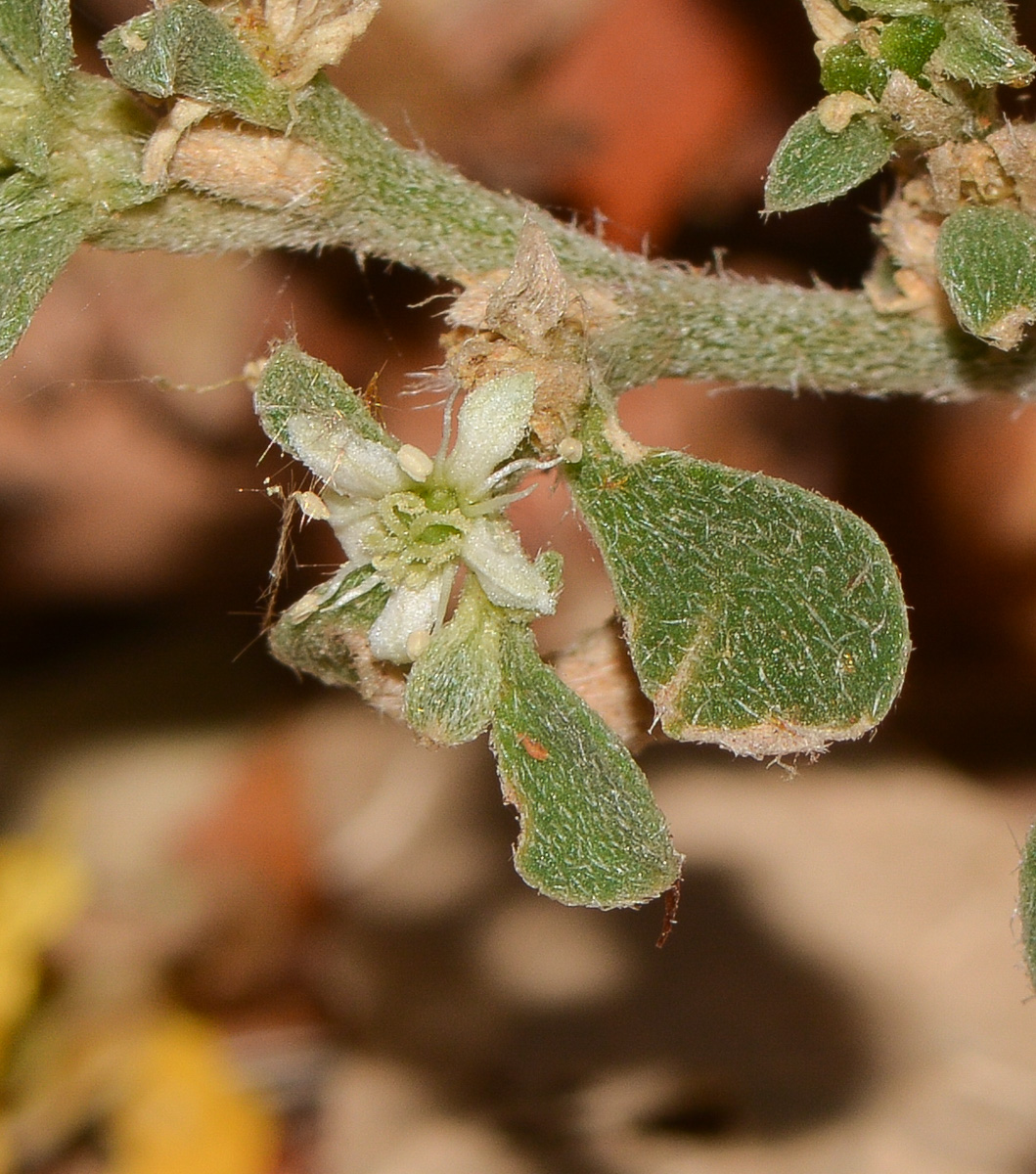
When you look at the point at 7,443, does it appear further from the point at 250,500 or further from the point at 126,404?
the point at 250,500

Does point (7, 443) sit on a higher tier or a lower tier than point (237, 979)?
higher

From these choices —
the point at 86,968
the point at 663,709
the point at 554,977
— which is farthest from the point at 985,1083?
the point at 86,968

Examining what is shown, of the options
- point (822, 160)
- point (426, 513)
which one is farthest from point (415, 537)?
point (822, 160)

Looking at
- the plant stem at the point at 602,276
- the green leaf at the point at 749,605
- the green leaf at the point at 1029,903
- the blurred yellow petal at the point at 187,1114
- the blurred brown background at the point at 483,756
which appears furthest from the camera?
the blurred yellow petal at the point at 187,1114

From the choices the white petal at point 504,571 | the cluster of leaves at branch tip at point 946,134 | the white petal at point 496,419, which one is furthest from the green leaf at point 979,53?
the white petal at point 504,571

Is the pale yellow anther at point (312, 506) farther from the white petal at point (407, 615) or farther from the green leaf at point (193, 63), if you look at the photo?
the green leaf at point (193, 63)

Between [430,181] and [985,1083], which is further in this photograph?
[985,1083]
